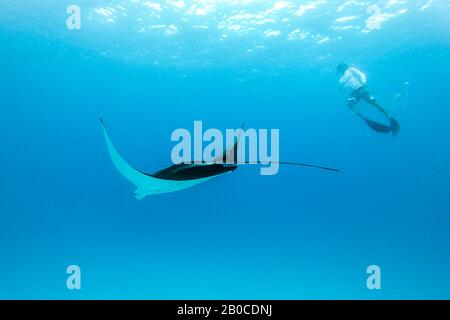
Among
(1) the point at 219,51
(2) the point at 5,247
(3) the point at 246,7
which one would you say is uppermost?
(1) the point at 219,51

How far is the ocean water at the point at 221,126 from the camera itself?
11680 millimetres

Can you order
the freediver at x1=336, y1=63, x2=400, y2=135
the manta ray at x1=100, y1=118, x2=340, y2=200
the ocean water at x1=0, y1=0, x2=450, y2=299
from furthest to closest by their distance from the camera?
the ocean water at x1=0, y1=0, x2=450, y2=299 < the freediver at x1=336, y1=63, x2=400, y2=135 < the manta ray at x1=100, y1=118, x2=340, y2=200

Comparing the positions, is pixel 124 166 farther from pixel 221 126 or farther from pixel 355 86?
pixel 221 126

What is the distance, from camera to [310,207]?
31.7 meters

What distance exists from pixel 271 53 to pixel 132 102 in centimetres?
1325

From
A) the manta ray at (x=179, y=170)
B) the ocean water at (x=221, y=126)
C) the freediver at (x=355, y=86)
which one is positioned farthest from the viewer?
the ocean water at (x=221, y=126)

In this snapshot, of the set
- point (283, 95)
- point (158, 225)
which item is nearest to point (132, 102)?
point (158, 225)

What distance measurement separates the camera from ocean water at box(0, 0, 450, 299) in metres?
11.7

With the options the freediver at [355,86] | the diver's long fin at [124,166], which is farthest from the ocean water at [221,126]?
the diver's long fin at [124,166]

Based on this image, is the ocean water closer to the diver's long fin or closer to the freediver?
the freediver

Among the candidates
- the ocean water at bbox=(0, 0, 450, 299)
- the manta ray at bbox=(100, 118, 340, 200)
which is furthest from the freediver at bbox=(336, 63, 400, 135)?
the ocean water at bbox=(0, 0, 450, 299)

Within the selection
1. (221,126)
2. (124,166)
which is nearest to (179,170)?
(124,166)

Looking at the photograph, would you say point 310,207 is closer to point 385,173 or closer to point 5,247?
point 385,173

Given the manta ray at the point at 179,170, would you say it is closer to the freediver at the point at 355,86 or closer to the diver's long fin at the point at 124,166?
the diver's long fin at the point at 124,166
